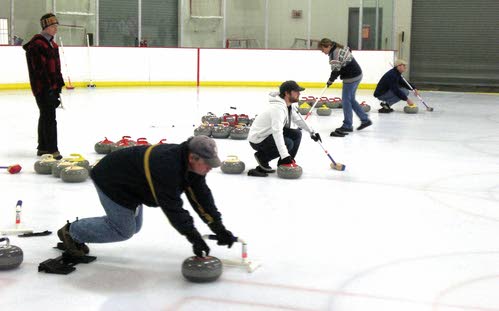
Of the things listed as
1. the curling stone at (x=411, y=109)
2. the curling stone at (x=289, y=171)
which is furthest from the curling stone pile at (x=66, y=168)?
the curling stone at (x=411, y=109)

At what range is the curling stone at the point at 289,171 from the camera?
7.25 m

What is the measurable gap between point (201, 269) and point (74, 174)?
10.1 feet

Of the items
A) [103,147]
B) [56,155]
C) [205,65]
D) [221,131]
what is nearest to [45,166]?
[56,155]

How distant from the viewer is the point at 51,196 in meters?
6.26

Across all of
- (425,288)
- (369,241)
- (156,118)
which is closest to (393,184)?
(369,241)

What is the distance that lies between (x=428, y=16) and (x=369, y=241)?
1777 centimetres

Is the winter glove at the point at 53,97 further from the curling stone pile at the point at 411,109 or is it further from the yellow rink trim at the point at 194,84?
the yellow rink trim at the point at 194,84

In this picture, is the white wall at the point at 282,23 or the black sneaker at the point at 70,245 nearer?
the black sneaker at the point at 70,245

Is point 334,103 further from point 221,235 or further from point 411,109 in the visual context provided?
point 221,235

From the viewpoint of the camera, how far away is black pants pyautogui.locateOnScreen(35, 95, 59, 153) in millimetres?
7965

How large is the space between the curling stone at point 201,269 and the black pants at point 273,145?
336 centimetres

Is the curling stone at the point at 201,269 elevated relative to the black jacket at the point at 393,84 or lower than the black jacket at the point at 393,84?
lower

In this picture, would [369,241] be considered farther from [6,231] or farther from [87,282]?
[6,231]

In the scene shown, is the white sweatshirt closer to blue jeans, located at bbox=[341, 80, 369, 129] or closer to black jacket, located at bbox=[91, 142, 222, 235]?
black jacket, located at bbox=[91, 142, 222, 235]
